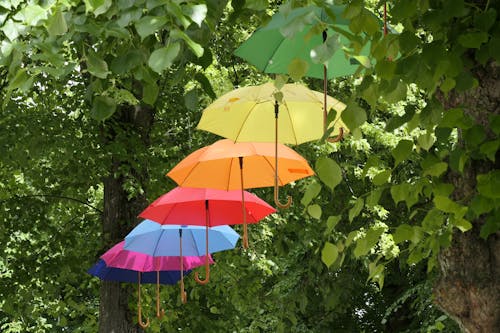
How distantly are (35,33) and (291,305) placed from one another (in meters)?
12.5

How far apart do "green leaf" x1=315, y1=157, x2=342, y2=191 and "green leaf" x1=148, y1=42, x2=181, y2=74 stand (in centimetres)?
77

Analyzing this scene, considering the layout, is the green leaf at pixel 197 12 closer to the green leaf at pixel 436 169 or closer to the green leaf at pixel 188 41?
the green leaf at pixel 188 41

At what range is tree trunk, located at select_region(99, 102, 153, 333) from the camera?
1092cm

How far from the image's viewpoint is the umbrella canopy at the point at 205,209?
831 centimetres

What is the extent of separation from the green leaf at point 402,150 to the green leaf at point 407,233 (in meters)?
0.33

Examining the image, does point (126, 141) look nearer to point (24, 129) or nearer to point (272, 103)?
point (24, 129)

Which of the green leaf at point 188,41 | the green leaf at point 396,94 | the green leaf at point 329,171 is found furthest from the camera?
the green leaf at point 396,94

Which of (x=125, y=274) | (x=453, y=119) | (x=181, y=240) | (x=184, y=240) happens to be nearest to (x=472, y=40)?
(x=453, y=119)

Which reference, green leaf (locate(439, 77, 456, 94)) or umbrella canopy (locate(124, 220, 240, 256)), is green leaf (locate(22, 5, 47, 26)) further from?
umbrella canopy (locate(124, 220, 240, 256))

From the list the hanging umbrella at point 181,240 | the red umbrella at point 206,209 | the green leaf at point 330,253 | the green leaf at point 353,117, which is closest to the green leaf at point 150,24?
the green leaf at point 353,117

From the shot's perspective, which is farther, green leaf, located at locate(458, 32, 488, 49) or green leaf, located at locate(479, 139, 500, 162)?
green leaf, located at locate(479, 139, 500, 162)

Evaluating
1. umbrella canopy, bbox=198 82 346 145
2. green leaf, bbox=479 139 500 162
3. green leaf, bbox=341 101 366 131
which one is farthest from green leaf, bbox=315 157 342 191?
umbrella canopy, bbox=198 82 346 145

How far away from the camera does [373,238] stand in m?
3.64

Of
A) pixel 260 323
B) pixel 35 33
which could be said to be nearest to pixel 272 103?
pixel 35 33
